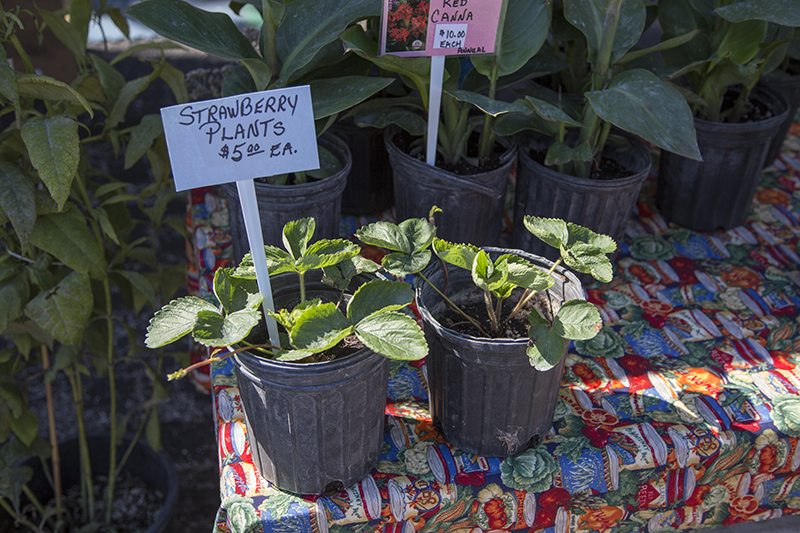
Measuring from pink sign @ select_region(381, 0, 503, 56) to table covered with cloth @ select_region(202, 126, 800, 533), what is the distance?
1.72ft

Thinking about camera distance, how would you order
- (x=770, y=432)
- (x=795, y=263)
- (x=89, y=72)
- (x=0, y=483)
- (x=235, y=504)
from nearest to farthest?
(x=235, y=504), (x=770, y=432), (x=89, y=72), (x=0, y=483), (x=795, y=263)

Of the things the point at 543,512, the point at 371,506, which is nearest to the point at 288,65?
the point at 371,506

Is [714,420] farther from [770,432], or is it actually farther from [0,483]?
[0,483]

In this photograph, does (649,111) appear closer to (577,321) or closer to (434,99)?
(434,99)

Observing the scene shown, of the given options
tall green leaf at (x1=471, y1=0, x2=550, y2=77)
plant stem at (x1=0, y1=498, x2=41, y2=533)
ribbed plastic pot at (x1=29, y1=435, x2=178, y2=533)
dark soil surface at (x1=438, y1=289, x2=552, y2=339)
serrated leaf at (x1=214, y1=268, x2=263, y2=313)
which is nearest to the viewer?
serrated leaf at (x1=214, y1=268, x2=263, y2=313)

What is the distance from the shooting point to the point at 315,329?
735 mm

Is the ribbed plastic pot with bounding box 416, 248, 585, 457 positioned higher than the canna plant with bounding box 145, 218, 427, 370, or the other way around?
the canna plant with bounding box 145, 218, 427, 370

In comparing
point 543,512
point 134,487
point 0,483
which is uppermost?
point 543,512

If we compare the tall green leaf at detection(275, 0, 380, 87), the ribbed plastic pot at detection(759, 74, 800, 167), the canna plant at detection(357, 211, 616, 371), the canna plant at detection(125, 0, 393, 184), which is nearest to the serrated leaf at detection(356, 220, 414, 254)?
the canna plant at detection(357, 211, 616, 371)

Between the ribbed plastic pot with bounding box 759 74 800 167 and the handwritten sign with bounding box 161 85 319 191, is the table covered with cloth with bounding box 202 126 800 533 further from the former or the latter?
the ribbed plastic pot with bounding box 759 74 800 167

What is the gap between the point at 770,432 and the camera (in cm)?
98

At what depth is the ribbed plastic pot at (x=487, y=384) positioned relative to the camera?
0.82 meters

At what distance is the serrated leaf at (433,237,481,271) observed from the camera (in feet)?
2.68

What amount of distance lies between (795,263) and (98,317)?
140cm
